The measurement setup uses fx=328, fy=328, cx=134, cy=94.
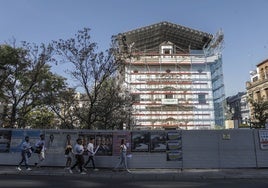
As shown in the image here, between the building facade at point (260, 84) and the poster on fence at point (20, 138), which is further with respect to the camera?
the building facade at point (260, 84)

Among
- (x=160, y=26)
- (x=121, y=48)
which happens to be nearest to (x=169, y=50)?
(x=160, y=26)

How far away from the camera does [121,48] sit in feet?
90.2

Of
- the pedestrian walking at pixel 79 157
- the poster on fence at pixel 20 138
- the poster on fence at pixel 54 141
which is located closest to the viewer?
the pedestrian walking at pixel 79 157

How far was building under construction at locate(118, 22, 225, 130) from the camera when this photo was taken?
4978 cm

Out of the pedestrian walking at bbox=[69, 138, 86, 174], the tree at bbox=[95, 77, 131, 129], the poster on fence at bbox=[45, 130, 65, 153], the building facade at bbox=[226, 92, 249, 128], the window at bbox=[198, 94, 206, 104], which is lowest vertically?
the pedestrian walking at bbox=[69, 138, 86, 174]

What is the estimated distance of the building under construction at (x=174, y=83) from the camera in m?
49.8

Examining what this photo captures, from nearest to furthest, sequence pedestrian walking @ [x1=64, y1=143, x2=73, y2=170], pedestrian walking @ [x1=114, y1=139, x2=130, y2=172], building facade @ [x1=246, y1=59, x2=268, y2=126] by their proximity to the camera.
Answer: pedestrian walking @ [x1=64, y1=143, x2=73, y2=170] → pedestrian walking @ [x1=114, y1=139, x2=130, y2=172] → building facade @ [x1=246, y1=59, x2=268, y2=126]

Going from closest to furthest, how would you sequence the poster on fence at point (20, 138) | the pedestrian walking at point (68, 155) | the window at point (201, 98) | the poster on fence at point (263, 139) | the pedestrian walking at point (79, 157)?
the pedestrian walking at point (79, 157) < the pedestrian walking at point (68, 155) < the poster on fence at point (263, 139) < the poster on fence at point (20, 138) < the window at point (201, 98)

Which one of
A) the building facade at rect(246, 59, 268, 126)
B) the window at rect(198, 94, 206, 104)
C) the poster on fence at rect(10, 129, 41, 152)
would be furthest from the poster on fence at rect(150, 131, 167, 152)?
the building facade at rect(246, 59, 268, 126)

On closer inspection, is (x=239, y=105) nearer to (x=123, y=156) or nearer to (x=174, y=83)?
(x=174, y=83)

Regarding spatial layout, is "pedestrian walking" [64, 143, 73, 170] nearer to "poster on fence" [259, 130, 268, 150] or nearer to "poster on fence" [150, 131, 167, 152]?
"poster on fence" [150, 131, 167, 152]

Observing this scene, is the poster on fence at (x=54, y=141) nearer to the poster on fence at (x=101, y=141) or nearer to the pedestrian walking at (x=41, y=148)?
the pedestrian walking at (x=41, y=148)

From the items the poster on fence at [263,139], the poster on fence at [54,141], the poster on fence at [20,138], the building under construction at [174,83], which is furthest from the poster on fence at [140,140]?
the building under construction at [174,83]

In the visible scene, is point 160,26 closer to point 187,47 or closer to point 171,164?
point 187,47
